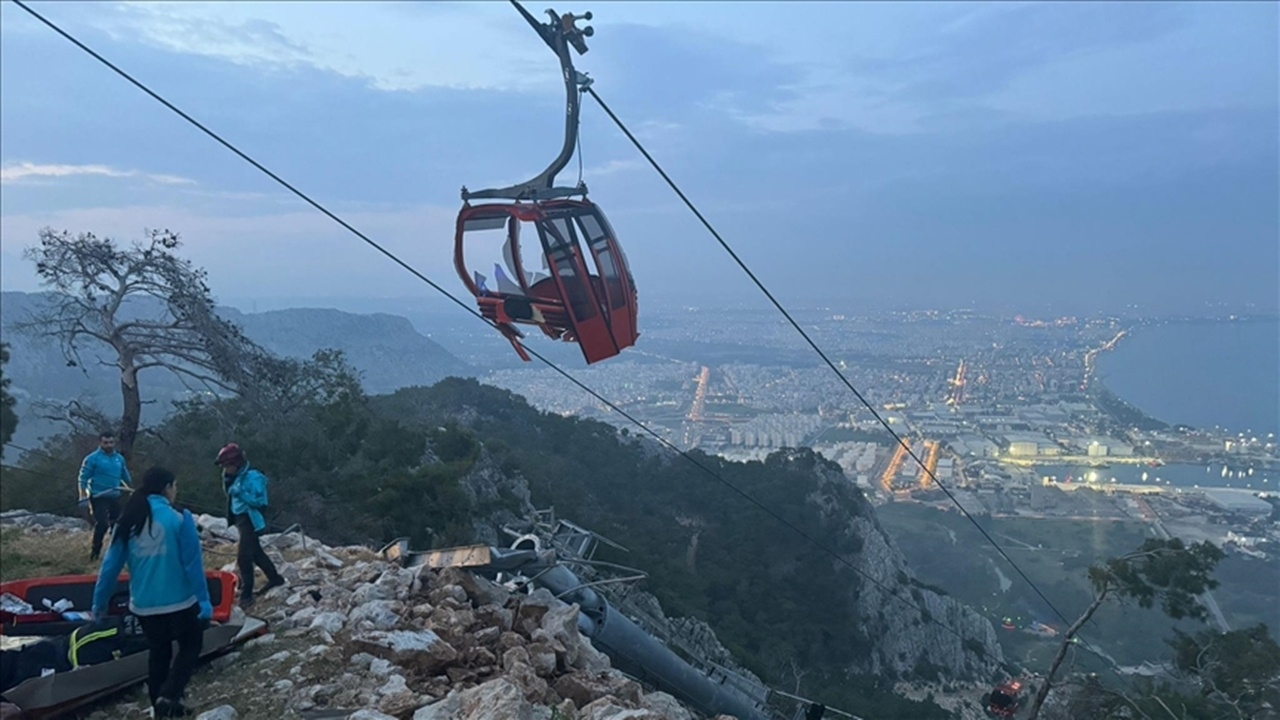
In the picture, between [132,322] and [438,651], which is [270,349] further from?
[438,651]

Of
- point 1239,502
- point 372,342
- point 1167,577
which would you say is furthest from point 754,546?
point 372,342

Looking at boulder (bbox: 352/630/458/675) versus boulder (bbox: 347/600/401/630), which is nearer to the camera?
boulder (bbox: 352/630/458/675)

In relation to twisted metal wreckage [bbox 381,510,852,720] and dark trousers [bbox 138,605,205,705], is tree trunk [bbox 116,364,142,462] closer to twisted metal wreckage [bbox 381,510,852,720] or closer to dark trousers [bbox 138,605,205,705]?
twisted metal wreckage [bbox 381,510,852,720]

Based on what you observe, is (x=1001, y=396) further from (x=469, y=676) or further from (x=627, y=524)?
(x=469, y=676)

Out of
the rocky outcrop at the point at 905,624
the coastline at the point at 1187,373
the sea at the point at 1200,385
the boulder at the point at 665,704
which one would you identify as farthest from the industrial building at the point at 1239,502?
the boulder at the point at 665,704

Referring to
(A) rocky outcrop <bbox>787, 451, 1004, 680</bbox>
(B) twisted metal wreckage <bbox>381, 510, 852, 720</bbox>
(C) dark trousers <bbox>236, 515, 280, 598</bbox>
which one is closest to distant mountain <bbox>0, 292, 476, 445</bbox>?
(C) dark trousers <bbox>236, 515, 280, 598</bbox>
